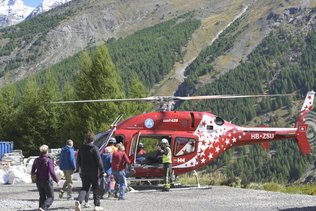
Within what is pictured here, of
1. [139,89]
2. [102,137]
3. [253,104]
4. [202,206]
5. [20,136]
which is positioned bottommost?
[202,206]

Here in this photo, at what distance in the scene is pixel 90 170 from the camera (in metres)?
12.6

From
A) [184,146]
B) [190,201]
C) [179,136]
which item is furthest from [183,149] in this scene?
[190,201]

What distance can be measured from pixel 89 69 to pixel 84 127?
4.18 meters

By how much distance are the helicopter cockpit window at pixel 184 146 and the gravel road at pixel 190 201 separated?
1477mm

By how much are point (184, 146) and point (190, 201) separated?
14.6 feet

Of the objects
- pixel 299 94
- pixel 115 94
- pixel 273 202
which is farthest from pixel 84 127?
pixel 299 94

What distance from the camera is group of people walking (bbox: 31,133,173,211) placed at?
12.6m

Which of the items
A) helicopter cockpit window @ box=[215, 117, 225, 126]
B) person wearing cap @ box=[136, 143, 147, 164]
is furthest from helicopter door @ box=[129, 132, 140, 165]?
helicopter cockpit window @ box=[215, 117, 225, 126]

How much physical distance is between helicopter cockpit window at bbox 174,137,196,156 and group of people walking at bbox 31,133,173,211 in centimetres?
90

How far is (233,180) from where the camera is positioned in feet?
70.1

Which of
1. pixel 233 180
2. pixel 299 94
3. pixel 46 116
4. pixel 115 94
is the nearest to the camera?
pixel 233 180

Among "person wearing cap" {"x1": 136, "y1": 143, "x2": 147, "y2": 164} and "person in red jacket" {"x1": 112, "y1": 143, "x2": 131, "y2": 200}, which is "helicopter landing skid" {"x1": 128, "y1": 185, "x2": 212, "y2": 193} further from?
"person in red jacket" {"x1": 112, "y1": 143, "x2": 131, "y2": 200}

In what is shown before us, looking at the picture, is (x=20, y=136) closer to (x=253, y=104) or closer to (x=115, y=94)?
(x=115, y=94)

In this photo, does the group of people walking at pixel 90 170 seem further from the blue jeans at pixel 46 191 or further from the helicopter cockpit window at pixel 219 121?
the helicopter cockpit window at pixel 219 121
